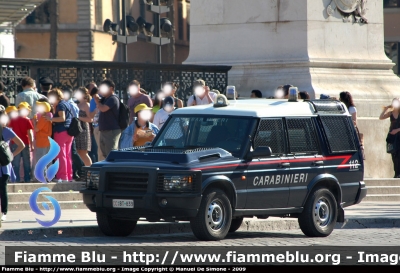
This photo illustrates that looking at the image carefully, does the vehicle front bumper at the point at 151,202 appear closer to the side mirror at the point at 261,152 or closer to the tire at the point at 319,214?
the side mirror at the point at 261,152

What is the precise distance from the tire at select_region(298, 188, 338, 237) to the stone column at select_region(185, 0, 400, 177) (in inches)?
273

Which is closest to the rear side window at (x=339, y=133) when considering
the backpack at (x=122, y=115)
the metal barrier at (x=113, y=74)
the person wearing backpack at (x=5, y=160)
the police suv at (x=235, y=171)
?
the police suv at (x=235, y=171)

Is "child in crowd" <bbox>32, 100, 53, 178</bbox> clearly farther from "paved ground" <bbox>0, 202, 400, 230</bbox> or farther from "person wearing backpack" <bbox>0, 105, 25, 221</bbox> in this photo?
"person wearing backpack" <bbox>0, 105, 25, 221</bbox>

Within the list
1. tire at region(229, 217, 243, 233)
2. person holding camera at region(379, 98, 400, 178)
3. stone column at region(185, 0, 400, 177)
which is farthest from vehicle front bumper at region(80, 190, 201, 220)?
stone column at region(185, 0, 400, 177)

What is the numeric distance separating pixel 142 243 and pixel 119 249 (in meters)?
0.91

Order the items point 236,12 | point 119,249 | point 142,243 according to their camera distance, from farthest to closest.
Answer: point 236,12
point 142,243
point 119,249

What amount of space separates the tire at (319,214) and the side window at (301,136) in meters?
0.57

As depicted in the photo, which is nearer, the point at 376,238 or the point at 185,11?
the point at 376,238

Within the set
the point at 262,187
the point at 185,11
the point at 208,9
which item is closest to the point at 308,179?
the point at 262,187

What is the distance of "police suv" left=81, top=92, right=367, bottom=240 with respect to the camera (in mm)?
13617

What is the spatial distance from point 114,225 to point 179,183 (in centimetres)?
126

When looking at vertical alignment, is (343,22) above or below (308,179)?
above

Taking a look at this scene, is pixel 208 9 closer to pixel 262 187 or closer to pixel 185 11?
pixel 262 187

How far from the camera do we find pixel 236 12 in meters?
22.9
